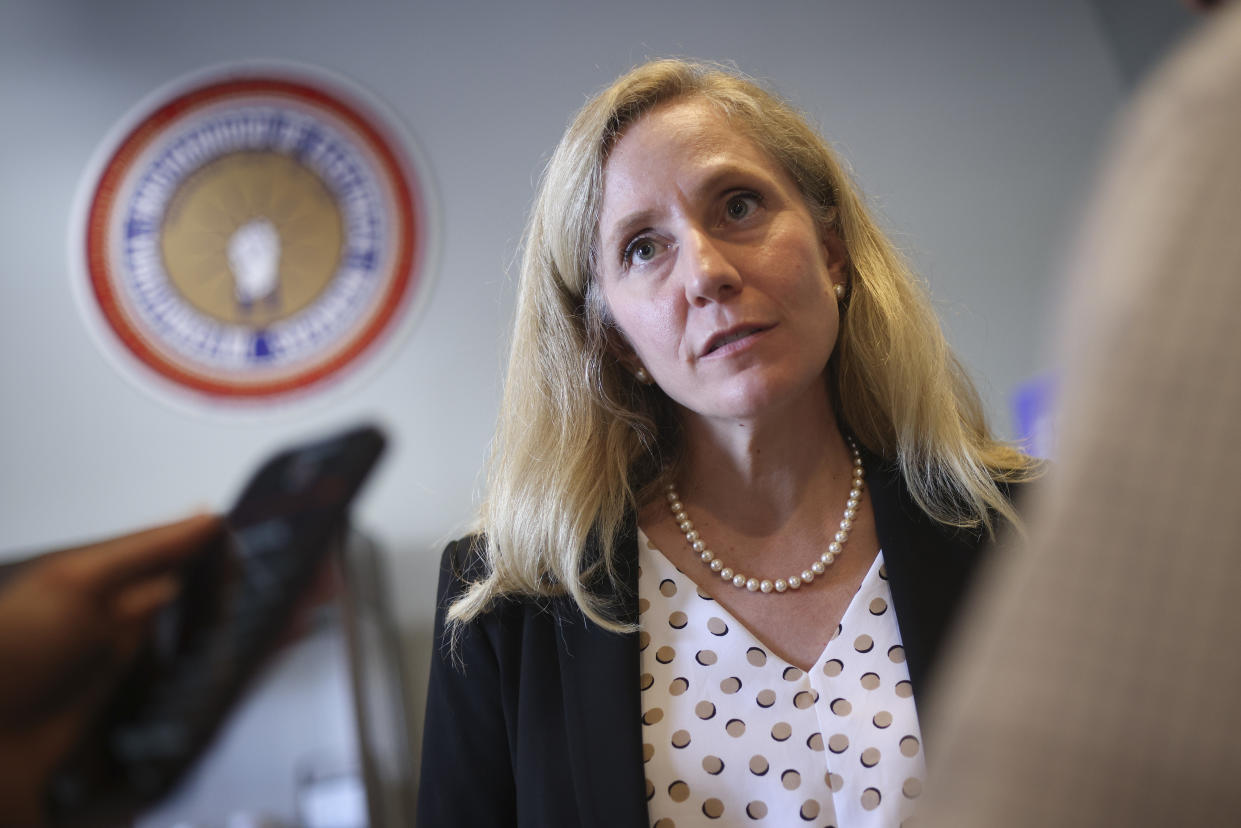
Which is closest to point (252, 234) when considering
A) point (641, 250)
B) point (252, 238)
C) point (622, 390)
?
point (252, 238)

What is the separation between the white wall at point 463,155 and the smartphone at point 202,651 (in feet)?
7.38

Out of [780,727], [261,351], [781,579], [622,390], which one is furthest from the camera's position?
[261,351]

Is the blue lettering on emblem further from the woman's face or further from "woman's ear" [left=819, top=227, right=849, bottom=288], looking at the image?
"woman's ear" [left=819, top=227, right=849, bottom=288]

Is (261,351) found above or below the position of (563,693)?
above

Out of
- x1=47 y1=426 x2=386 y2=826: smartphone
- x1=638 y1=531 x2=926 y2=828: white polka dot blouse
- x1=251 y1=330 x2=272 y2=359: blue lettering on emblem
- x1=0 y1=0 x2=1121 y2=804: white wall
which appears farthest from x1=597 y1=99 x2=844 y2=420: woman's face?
x1=251 y1=330 x2=272 y2=359: blue lettering on emblem

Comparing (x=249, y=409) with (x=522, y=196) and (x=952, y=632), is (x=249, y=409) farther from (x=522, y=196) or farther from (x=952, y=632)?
(x=952, y=632)

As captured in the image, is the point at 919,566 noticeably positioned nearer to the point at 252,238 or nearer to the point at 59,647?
the point at 59,647

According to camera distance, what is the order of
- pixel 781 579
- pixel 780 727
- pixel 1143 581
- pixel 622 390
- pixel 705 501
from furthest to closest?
pixel 622 390 < pixel 705 501 < pixel 781 579 < pixel 780 727 < pixel 1143 581

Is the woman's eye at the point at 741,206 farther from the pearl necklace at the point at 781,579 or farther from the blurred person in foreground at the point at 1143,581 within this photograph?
the blurred person in foreground at the point at 1143,581

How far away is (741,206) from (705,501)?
36cm

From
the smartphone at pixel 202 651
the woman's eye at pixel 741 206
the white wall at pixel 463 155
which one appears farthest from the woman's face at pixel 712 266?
the white wall at pixel 463 155

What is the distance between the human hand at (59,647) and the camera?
0.27m

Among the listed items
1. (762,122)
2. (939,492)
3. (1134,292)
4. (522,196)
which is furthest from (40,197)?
(1134,292)

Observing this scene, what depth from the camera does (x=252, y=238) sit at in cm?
262
